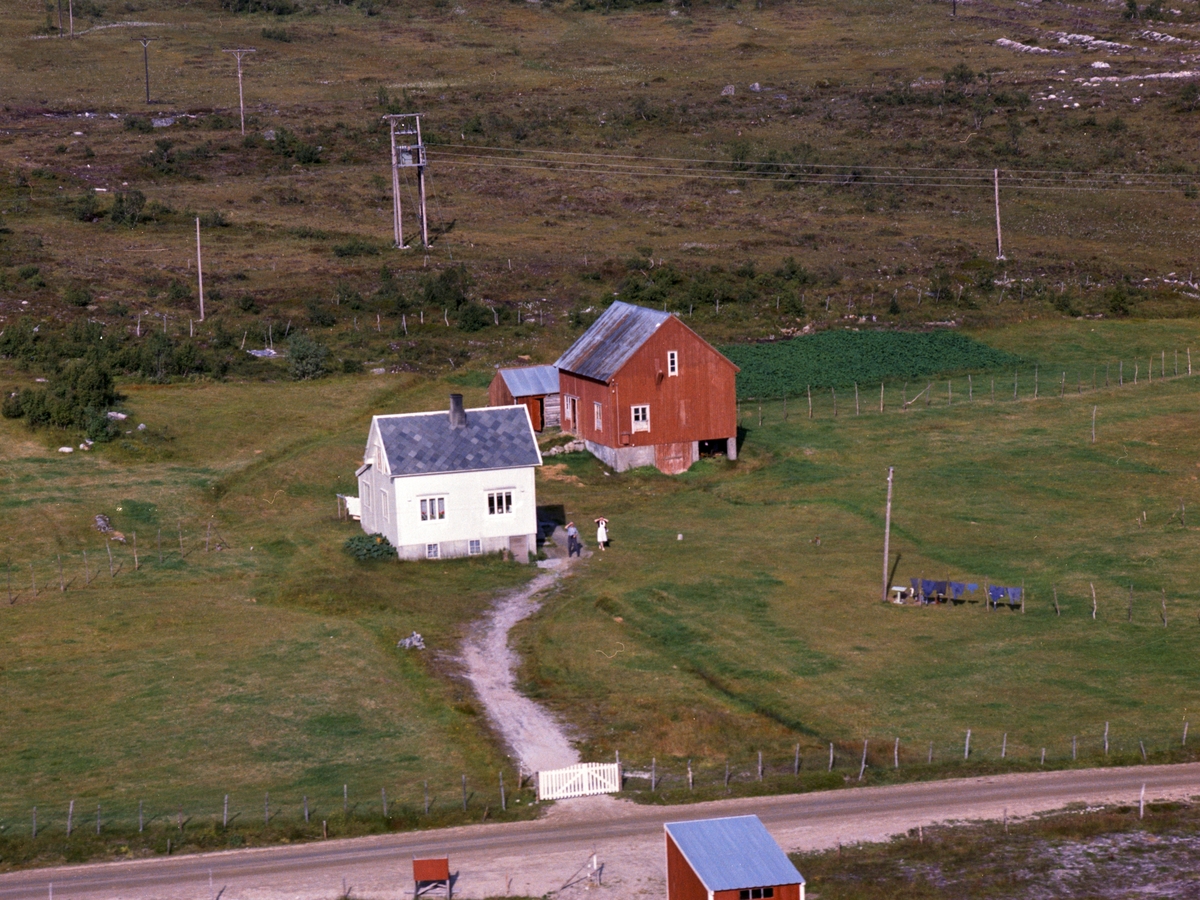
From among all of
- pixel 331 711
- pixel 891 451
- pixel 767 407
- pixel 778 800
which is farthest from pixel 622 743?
pixel 767 407

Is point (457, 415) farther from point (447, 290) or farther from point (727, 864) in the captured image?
point (447, 290)

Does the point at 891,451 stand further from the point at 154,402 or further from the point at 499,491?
the point at 154,402

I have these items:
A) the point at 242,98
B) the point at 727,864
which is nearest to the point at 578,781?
the point at 727,864

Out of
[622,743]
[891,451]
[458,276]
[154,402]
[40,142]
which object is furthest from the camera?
[40,142]

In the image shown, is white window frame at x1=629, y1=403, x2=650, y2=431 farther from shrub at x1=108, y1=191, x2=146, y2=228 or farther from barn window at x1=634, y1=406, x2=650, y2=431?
shrub at x1=108, y1=191, x2=146, y2=228

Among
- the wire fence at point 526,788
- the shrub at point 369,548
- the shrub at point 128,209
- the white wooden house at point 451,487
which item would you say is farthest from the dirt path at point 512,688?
the shrub at point 128,209

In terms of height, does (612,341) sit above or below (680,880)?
above
